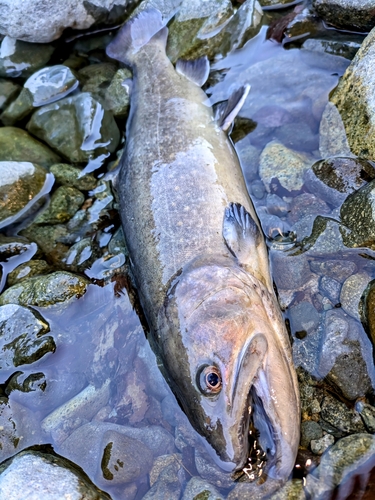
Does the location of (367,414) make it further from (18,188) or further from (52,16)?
(52,16)

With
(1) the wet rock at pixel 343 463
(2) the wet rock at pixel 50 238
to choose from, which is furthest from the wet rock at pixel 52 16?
(1) the wet rock at pixel 343 463

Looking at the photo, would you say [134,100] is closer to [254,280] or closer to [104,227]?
[104,227]

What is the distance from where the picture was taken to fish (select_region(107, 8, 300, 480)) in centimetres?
327

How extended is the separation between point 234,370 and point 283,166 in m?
2.46

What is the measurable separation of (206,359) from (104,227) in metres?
2.33

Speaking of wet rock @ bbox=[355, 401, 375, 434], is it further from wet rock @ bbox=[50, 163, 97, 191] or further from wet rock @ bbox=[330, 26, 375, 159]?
wet rock @ bbox=[50, 163, 97, 191]

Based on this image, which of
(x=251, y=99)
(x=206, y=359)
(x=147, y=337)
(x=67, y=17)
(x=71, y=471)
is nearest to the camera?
(x=206, y=359)

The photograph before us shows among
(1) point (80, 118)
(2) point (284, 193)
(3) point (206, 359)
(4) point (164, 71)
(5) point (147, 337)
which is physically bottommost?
(5) point (147, 337)

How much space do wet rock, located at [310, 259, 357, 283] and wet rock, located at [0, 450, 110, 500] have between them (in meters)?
2.75

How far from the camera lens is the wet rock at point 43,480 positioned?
3.29 m

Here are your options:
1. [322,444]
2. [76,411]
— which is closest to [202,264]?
[322,444]

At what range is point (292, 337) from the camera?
158 inches

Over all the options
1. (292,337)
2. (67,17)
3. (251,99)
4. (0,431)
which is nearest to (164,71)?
(251,99)

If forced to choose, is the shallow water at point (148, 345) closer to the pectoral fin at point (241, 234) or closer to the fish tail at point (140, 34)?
the pectoral fin at point (241, 234)
